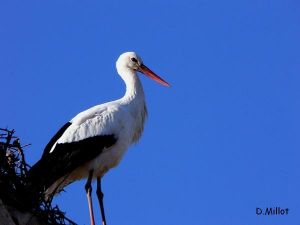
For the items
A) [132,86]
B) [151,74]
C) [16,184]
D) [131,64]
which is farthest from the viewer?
[151,74]

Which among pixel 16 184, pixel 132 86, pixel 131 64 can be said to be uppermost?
pixel 131 64

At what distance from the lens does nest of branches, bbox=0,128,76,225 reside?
5.71 m

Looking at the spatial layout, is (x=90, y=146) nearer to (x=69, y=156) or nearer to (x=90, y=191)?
(x=69, y=156)

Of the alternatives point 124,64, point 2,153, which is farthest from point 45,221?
point 124,64

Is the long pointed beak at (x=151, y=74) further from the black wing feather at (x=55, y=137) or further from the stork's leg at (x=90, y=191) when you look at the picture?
the stork's leg at (x=90, y=191)

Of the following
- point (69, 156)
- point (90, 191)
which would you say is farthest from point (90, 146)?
point (90, 191)

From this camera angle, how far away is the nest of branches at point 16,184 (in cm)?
571

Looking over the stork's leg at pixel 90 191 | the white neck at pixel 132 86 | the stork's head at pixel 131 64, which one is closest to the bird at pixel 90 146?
the stork's leg at pixel 90 191

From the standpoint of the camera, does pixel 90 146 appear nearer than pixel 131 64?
Yes

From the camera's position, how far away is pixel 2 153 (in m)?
5.92

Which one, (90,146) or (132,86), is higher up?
(132,86)

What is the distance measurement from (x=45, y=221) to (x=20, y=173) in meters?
0.48

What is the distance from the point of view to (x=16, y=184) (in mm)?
5883

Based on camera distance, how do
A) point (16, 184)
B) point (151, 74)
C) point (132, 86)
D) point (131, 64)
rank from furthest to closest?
point (151, 74), point (131, 64), point (132, 86), point (16, 184)
